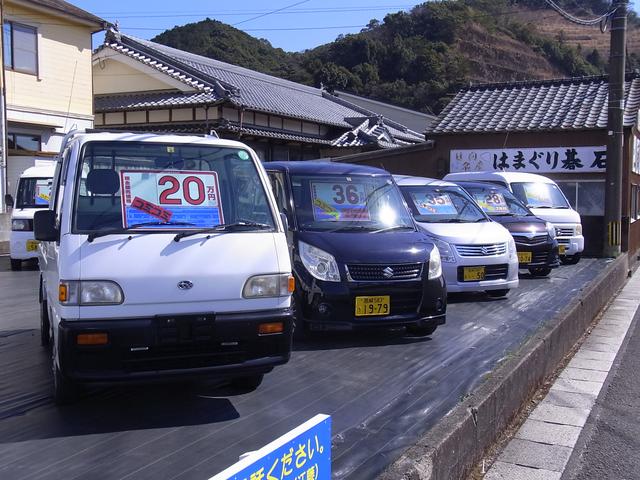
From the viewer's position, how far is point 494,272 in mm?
8625

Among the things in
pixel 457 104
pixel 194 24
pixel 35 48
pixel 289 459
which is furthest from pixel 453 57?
pixel 289 459

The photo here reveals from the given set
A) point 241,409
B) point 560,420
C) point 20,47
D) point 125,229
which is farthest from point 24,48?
point 560,420

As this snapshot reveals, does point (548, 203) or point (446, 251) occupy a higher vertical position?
point (548, 203)

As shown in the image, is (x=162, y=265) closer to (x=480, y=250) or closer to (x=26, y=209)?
(x=480, y=250)

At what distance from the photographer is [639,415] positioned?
5223 mm

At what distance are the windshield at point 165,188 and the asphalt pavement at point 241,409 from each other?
4.24 feet

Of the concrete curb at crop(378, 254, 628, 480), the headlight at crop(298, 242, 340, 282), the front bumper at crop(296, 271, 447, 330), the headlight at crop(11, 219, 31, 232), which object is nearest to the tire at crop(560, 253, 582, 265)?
the concrete curb at crop(378, 254, 628, 480)

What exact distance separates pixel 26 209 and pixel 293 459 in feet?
38.2

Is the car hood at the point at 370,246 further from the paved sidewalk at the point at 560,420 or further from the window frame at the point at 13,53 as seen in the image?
the window frame at the point at 13,53

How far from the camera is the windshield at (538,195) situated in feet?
45.3

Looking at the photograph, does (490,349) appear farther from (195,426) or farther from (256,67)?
(256,67)

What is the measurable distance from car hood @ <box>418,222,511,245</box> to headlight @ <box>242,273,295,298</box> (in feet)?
14.8

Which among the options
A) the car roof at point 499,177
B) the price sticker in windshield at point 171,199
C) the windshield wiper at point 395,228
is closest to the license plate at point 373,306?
the windshield wiper at point 395,228

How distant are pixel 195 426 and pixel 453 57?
57.4 m
